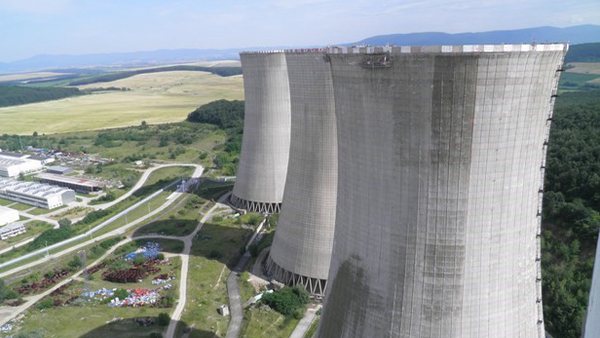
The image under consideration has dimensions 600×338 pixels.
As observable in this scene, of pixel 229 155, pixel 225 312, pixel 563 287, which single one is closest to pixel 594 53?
pixel 229 155

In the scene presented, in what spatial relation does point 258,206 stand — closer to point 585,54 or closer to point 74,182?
point 74,182

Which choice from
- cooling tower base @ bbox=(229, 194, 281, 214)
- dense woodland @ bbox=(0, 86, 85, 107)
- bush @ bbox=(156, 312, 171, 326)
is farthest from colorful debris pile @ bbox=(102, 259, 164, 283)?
dense woodland @ bbox=(0, 86, 85, 107)

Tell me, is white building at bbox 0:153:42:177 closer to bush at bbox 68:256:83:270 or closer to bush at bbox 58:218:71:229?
bush at bbox 58:218:71:229

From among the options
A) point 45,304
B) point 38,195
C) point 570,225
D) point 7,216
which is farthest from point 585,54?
point 45,304

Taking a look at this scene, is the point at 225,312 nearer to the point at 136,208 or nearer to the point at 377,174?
the point at 377,174

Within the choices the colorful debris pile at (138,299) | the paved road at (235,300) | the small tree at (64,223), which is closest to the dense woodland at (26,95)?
the small tree at (64,223)
